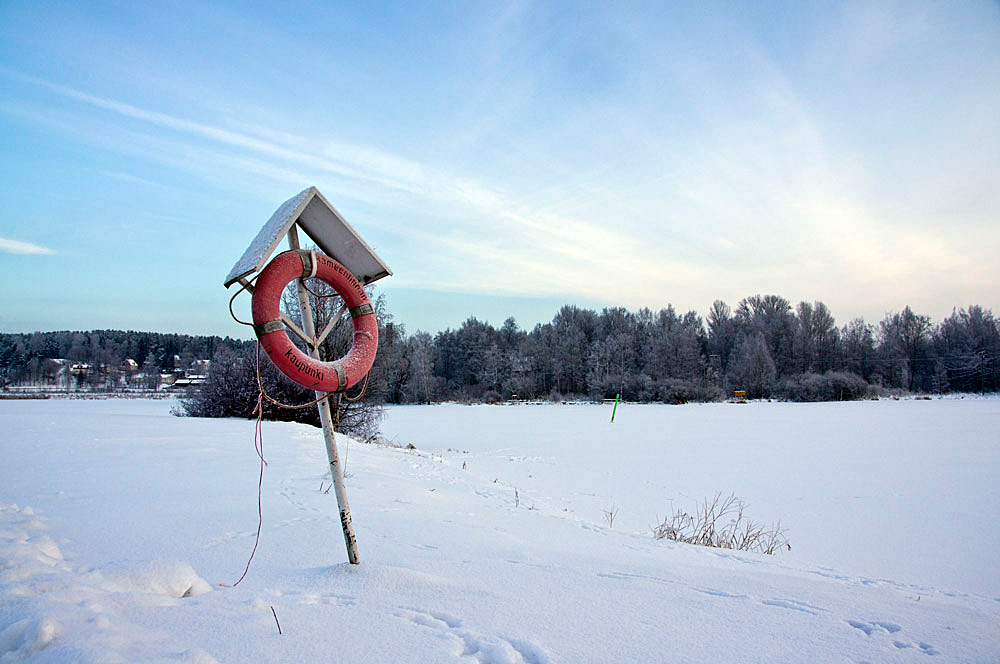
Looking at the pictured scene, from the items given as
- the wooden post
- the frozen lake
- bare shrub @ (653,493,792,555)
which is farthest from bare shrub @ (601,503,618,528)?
the wooden post

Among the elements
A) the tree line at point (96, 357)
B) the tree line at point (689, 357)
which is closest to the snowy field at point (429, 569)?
the tree line at point (689, 357)

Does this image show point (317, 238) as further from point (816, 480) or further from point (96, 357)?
point (96, 357)

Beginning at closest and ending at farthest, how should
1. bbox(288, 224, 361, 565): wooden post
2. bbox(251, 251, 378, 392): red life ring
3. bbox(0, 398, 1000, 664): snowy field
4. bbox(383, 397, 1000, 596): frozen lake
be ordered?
bbox(0, 398, 1000, 664): snowy field < bbox(251, 251, 378, 392): red life ring < bbox(288, 224, 361, 565): wooden post < bbox(383, 397, 1000, 596): frozen lake

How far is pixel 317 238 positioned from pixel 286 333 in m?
0.67

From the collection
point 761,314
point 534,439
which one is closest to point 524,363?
point 761,314

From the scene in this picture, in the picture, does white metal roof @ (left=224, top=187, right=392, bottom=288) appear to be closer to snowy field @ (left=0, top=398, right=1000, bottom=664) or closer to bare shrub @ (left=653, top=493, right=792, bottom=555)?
snowy field @ (left=0, top=398, right=1000, bottom=664)

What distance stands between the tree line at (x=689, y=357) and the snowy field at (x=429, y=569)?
3777 centimetres

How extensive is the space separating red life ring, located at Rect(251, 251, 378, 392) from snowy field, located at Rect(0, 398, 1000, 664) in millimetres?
963

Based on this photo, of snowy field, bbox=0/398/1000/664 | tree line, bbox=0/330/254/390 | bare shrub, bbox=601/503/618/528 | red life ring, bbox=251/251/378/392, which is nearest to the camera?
snowy field, bbox=0/398/1000/664

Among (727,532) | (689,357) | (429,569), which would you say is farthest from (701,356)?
(429,569)

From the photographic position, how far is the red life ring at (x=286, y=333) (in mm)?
2457

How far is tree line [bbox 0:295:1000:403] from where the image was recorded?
1891 inches

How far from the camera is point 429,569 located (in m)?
2.73

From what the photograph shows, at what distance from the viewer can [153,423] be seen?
380 inches
